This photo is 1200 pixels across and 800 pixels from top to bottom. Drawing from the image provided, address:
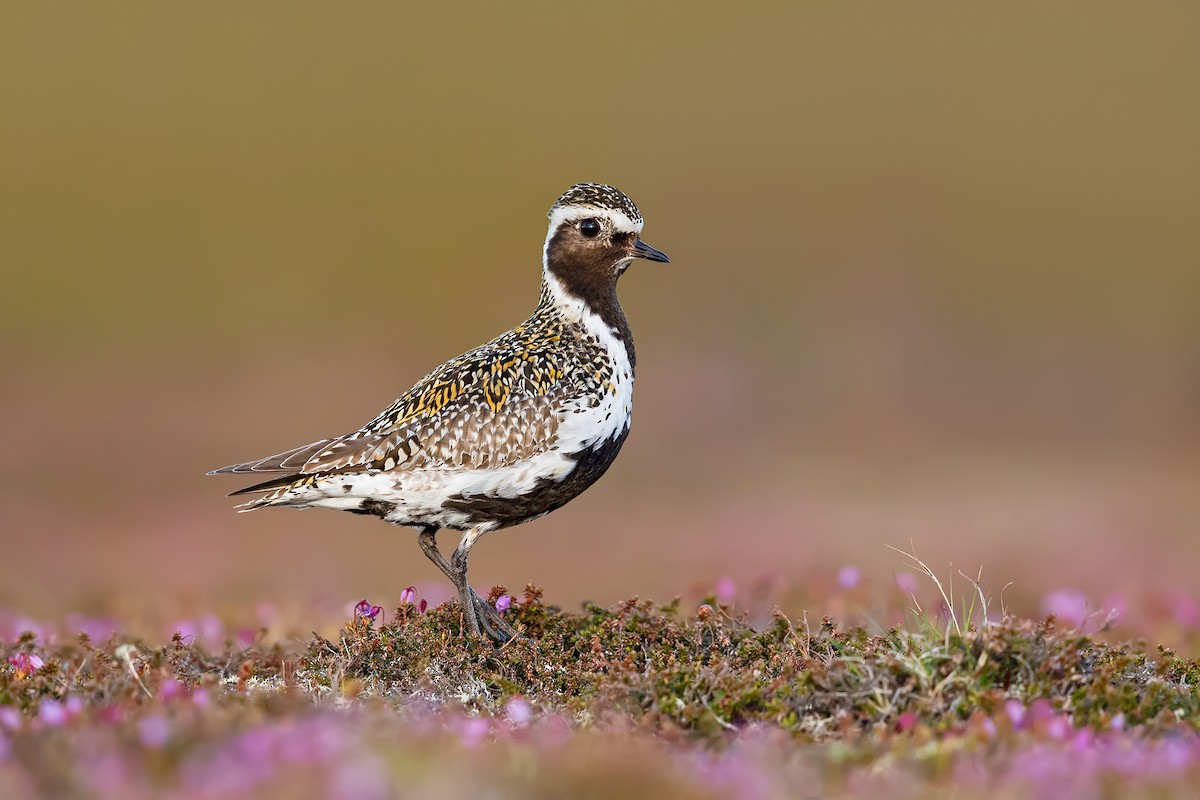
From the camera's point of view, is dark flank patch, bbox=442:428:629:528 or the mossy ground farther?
dark flank patch, bbox=442:428:629:528

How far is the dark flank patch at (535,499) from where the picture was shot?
8008mm

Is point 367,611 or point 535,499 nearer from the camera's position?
point 367,611

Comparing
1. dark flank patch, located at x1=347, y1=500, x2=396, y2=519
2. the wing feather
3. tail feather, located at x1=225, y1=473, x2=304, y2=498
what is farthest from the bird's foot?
tail feather, located at x1=225, y1=473, x2=304, y2=498

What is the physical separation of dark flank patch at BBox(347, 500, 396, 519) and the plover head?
1810mm

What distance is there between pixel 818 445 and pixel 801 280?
311 inches

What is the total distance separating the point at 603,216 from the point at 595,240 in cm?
16

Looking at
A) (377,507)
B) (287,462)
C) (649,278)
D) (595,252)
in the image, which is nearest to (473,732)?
(377,507)

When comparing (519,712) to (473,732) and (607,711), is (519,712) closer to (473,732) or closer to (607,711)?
(607,711)

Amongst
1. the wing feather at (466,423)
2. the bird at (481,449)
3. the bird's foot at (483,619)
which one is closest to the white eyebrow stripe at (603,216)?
the bird at (481,449)

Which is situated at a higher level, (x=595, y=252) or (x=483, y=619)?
(x=595, y=252)

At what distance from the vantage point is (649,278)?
31000 millimetres

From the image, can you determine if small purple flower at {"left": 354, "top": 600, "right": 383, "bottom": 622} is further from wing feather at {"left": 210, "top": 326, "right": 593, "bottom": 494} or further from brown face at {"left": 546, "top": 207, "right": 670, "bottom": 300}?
brown face at {"left": 546, "top": 207, "right": 670, "bottom": 300}

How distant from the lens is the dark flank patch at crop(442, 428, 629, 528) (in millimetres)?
8008

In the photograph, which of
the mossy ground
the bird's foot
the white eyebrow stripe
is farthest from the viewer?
the white eyebrow stripe
